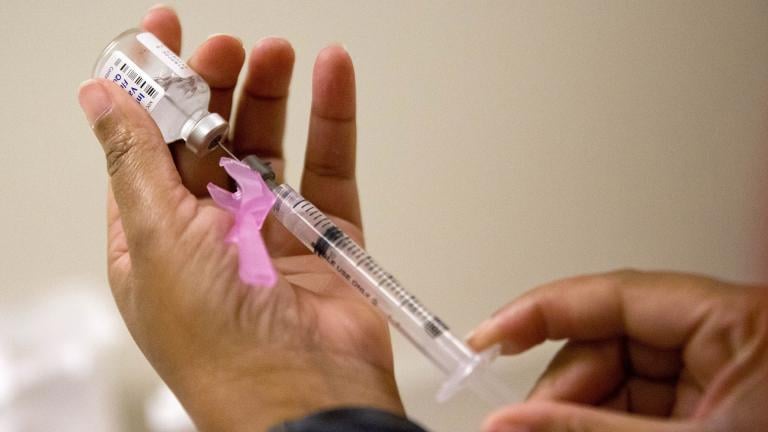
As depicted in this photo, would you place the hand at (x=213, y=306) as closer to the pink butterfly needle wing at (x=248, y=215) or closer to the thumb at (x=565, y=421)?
the pink butterfly needle wing at (x=248, y=215)

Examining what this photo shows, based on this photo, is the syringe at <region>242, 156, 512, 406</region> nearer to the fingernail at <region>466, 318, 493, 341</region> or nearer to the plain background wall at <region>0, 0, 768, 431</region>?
the fingernail at <region>466, 318, 493, 341</region>

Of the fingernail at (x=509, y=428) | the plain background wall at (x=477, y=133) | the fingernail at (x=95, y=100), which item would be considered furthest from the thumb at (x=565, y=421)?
the plain background wall at (x=477, y=133)

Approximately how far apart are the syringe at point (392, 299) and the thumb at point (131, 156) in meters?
0.10

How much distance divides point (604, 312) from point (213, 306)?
1.13 ft

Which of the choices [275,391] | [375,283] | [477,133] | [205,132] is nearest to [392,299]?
[375,283]

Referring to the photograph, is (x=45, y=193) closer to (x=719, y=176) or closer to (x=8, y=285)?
(x=8, y=285)

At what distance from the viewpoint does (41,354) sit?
3.66 feet

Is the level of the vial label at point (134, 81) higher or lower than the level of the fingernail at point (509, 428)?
higher

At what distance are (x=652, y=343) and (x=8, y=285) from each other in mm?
978

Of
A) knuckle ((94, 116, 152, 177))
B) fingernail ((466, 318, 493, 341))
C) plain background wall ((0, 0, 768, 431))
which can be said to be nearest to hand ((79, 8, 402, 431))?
knuckle ((94, 116, 152, 177))

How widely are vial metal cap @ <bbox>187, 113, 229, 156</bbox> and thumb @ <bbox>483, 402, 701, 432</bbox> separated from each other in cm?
41

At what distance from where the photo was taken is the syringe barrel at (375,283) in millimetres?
646

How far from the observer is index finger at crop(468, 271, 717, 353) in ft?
1.97

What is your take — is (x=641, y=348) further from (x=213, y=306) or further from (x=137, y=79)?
(x=137, y=79)
